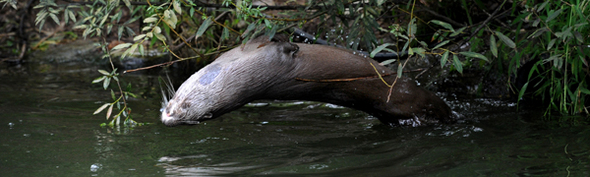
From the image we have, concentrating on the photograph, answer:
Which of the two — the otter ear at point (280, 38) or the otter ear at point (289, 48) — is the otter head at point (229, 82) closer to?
the otter ear at point (289, 48)

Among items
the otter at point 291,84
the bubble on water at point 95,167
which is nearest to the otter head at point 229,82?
the otter at point 291,84

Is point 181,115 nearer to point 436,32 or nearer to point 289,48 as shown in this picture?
point 289,48

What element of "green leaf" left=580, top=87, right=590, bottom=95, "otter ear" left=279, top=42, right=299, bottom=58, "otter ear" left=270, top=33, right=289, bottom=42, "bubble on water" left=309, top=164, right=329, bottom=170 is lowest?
"bubble on water" left=309, top=164, right=329, bottom=170

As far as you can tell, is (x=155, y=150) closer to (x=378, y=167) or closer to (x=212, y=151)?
(x=212, y=151)

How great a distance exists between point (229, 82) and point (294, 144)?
65cm

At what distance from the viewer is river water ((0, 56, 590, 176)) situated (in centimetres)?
248

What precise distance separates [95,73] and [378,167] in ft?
14.3

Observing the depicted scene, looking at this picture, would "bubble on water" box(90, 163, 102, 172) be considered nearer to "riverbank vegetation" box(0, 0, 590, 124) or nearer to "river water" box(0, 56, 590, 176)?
"river water" box(0, 56, 590, 176)


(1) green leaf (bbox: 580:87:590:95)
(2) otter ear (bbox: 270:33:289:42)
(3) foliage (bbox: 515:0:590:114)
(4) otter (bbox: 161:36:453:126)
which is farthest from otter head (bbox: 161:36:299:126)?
(1) green leaf (bbox: 580:87:590:95)

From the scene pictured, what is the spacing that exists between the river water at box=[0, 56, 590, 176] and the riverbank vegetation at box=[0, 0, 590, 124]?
212 millimetres

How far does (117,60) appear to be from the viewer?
6586 mm

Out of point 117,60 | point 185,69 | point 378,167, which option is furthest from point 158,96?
point 378,167

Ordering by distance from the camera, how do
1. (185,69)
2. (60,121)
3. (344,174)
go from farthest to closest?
(185,69)
(60,121)
(344,174)

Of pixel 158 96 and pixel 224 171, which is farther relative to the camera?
pixel 158 96
